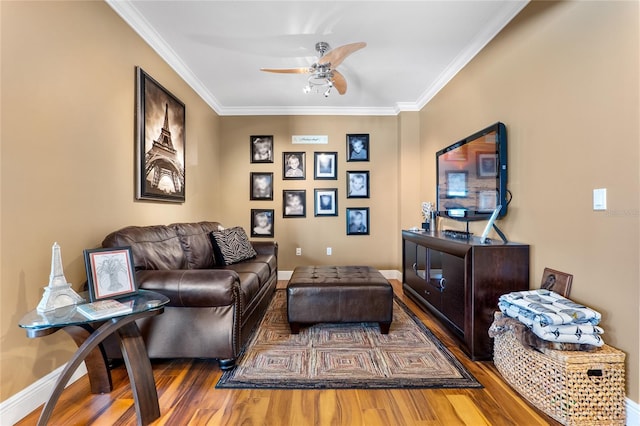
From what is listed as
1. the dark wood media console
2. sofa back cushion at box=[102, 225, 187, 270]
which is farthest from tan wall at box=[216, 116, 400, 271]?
the dark wood media console

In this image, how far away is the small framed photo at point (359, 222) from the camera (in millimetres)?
4422

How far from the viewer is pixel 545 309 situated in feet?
4.99

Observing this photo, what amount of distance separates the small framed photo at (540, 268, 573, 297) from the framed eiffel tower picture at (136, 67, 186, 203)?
10.2 ft

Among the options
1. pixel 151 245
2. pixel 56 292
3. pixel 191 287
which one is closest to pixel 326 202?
pixel 151 245

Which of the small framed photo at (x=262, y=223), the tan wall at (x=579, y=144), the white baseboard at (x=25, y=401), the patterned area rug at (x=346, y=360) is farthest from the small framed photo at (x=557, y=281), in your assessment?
the small framed photo at (x=262, y=223)

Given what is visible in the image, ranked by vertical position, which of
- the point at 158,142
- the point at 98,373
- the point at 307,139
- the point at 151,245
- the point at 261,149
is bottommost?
the point at 98,373

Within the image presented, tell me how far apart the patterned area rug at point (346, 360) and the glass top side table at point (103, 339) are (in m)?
0.43

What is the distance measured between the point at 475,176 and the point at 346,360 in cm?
195

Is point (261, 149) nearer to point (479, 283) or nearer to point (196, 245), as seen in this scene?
point (196, 245)

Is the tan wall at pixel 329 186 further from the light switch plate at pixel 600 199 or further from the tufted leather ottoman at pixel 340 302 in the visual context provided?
the light switch plate at pixel 600 199

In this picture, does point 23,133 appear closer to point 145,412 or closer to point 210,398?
point 145,412

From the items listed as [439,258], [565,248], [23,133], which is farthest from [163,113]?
[565,248]

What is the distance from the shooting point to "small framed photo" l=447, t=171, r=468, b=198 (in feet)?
9.31

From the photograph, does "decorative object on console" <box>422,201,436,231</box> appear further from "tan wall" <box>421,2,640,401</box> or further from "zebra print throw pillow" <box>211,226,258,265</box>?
"zebra print throw pillow" <box>211,226,258,265</box>
